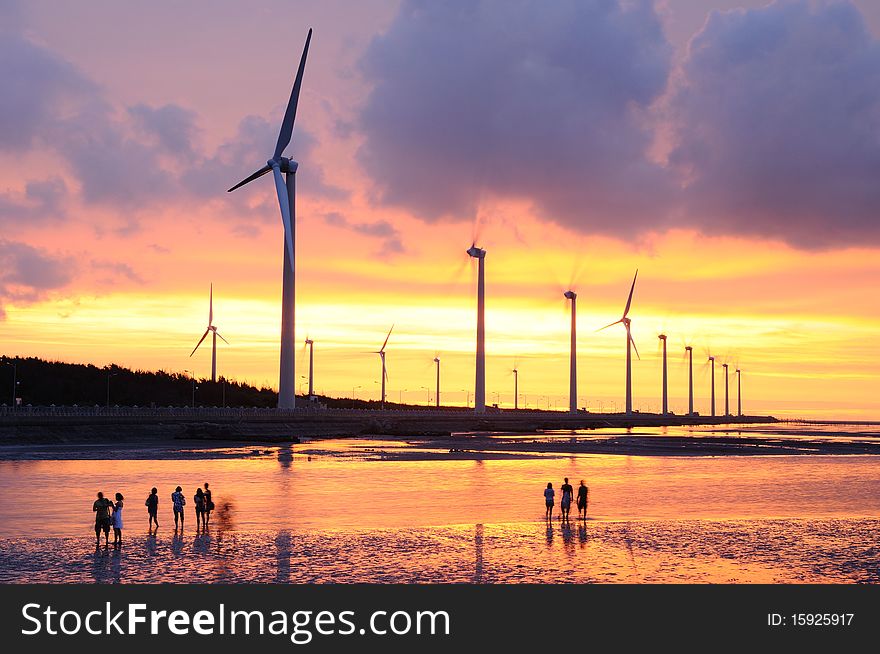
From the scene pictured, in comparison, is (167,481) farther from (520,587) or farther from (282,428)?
(282,428)

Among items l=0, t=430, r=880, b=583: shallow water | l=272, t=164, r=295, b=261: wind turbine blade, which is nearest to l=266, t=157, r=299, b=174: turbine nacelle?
l=272, t=164, r=295, b=261: wind turbine blade

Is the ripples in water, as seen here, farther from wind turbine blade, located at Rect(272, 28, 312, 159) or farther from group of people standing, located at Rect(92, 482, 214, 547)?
wind turbine blade, located at Rect(272, 28, 312, 159)

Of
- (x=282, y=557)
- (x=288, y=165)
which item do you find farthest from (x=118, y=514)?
(x=288, y=165)

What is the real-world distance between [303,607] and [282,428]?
132 metres

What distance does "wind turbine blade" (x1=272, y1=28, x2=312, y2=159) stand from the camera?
12150cm

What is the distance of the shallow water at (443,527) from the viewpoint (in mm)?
26828

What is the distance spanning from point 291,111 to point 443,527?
334ft

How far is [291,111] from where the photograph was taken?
128 m

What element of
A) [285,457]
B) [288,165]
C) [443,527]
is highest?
[288,165]

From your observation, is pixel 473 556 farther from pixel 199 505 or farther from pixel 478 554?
pixel 199 505

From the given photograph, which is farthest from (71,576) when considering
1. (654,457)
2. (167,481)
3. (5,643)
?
(654,457)

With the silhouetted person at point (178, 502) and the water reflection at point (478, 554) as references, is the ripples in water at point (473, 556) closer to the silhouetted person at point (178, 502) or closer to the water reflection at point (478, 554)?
the water reflection at point (478, 554)

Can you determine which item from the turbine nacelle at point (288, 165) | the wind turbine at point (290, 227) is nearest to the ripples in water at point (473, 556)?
the wind turbine at point (290, 227)

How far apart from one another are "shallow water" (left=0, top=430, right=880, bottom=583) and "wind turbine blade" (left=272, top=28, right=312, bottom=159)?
2690 inches
